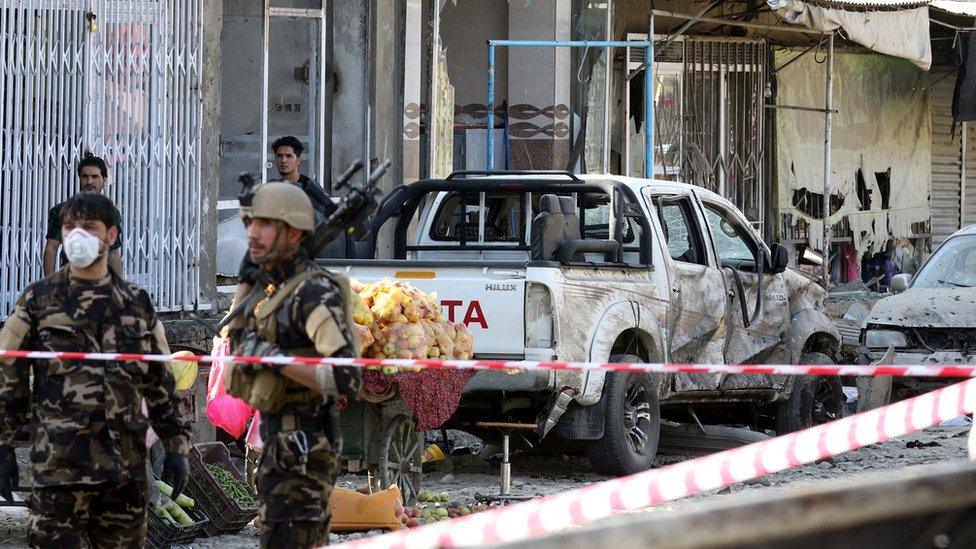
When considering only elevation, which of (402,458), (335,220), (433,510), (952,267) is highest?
(335,220)

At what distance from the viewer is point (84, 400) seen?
5.42 m

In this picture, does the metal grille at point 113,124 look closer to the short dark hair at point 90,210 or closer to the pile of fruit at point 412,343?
the pile of fruit at point 412,343

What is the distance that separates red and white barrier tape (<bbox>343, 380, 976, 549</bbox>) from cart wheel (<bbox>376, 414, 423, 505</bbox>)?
13.6 ft

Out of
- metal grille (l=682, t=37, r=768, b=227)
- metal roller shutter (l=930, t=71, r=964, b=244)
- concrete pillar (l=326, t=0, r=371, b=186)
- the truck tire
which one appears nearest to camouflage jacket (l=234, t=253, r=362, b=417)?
the truck tire

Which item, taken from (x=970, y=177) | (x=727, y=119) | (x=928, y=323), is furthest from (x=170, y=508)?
(x=970, y=177)

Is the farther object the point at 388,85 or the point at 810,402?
the point at 388,85

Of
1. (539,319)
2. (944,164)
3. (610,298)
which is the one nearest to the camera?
(539,319)

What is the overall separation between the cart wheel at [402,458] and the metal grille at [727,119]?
10323 millimetres

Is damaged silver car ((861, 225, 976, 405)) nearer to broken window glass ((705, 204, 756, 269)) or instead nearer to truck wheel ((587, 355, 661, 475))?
broken window glass ((705, 204, 756, 269))

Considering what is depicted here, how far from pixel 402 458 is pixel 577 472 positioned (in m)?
2.53

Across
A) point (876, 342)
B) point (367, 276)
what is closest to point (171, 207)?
point (367, 276)

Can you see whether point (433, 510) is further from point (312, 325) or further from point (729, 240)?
point (729, 240)

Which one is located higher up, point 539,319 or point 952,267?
point 952,267

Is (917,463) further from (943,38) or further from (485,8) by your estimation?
(943,38)
